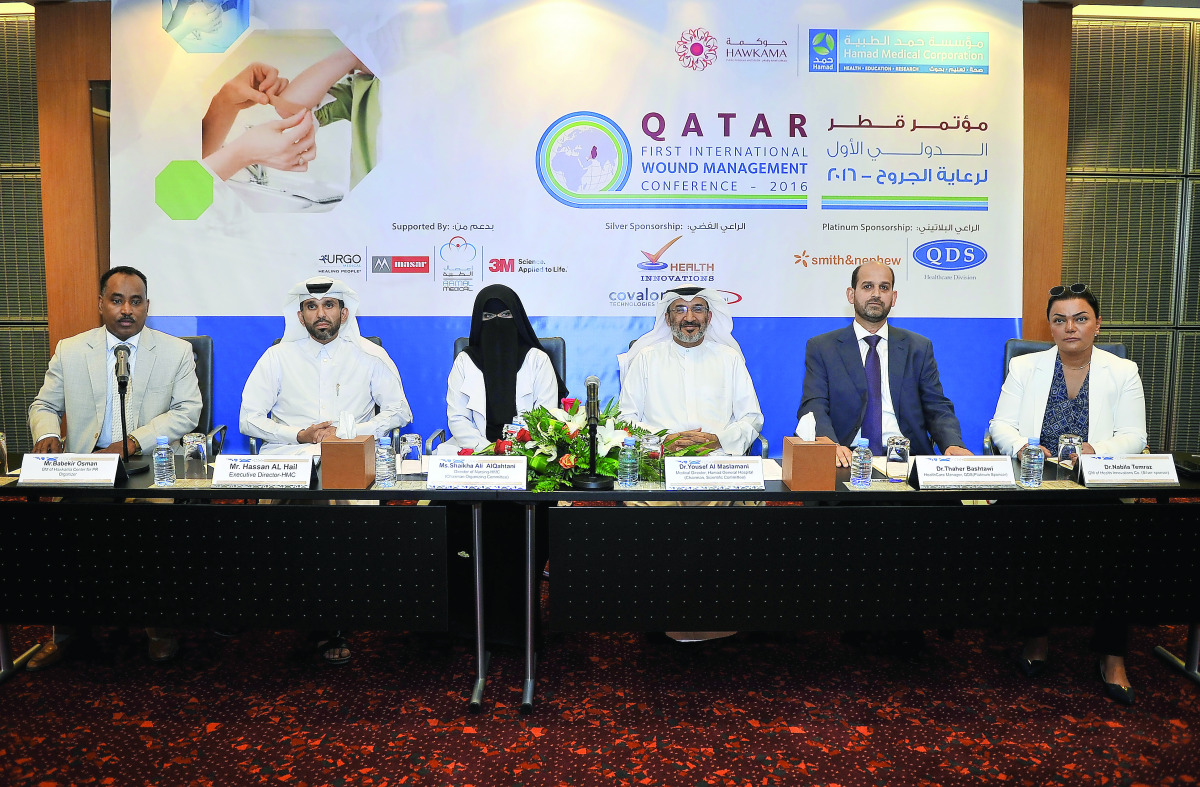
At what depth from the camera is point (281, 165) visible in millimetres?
4551

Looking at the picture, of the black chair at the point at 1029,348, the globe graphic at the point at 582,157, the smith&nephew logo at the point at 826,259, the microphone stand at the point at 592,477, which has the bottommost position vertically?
the microphone stand at the point at 592,477

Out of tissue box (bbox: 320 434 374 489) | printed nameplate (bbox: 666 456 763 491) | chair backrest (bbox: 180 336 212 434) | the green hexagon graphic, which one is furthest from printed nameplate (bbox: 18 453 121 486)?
the green hexagon graphic

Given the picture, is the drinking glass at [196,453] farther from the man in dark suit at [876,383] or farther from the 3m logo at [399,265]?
the man in dark suit at [876,383]

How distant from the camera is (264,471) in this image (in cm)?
251

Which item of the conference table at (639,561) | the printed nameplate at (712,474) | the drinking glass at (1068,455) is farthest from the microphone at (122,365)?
the drinking glass at (1068,455)

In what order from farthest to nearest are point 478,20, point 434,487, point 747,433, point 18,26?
point 18,26 → point 478,20 → point 747,433 → point 434,487

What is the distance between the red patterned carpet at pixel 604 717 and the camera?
7.26 ft

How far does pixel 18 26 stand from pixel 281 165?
2208mm

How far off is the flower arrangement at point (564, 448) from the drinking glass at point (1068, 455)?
1369mm

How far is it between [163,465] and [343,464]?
636 millimetres

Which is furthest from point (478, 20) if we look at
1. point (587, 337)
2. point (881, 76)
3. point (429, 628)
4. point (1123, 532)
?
point (1123, 532)

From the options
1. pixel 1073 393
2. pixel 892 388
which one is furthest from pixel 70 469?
pixel 1073 393

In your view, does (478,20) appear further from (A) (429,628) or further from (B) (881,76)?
(A) (429,628)

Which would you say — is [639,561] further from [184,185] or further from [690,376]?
[184,185]
